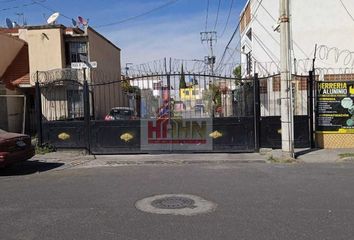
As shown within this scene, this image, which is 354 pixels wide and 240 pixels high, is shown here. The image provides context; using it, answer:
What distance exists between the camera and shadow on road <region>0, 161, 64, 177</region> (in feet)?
40.2

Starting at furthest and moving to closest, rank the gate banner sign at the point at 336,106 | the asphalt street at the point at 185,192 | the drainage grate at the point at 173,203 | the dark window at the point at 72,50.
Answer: the dark window at the point at 72,50, the gate banner sign at the point at 336,106, the drainage grate at the point at 173,203, the asphalt street at the point at 185,192

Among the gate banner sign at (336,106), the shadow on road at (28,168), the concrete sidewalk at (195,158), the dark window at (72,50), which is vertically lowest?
the shadow on road at (28,168)

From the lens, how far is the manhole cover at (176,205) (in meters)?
7.26

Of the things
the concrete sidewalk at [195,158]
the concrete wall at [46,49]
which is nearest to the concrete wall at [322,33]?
the concrete sidewalk at [195,158]

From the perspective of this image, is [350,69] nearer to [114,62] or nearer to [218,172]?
[218,172]

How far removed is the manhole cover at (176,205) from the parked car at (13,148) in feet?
16.7

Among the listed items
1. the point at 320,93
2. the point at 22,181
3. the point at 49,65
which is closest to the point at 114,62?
the point at 49,65

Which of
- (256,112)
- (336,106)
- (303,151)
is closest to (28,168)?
(256,112)

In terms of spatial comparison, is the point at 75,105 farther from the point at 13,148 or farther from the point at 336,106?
the point at 336,106

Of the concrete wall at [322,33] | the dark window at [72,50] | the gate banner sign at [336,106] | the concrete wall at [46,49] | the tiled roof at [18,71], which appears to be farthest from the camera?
the dark window at [72,50]

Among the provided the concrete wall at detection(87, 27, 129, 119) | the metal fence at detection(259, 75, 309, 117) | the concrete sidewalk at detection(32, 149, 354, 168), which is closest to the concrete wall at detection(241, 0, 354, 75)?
the metal fence at detection(259, 75, 309, 117)

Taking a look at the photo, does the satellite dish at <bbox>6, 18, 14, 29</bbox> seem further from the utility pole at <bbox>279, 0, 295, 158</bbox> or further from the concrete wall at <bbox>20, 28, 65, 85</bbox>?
the utility pole at <bbox>279, 0, 295, 158</bbox>

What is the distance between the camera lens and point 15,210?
7582mm

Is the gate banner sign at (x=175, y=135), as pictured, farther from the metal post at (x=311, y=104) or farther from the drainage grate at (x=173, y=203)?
the drainage grate at (x=173, y=203)
